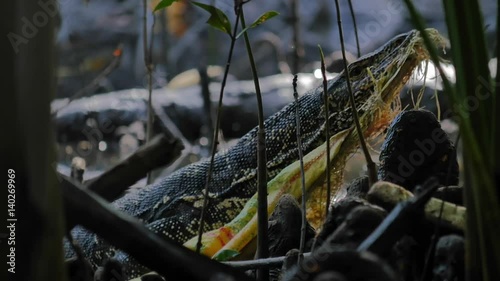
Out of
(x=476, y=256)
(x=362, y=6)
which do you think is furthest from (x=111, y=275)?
(x=362, y=6)

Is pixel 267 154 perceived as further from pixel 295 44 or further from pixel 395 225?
pixel 395 225

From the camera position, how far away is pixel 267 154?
331cm

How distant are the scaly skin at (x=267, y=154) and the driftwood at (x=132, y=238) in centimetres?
142

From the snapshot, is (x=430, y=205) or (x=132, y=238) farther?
(x=430, y=205)

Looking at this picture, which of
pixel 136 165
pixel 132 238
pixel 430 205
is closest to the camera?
pixel 132 238

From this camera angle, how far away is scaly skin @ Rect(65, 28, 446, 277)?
290 cm

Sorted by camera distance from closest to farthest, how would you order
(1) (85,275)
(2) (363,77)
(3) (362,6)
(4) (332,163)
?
(1) (85,275) < (4) (332,163) < (2) (363,77) < (3) (362,6)

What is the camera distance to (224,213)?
3252 mm

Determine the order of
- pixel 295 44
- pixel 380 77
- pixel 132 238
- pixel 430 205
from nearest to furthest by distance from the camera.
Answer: pixel 132 238 < pixel 430 205 < pixel 380 77 < pixel 295 44

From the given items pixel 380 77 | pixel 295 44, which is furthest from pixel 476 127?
pixel 295 44

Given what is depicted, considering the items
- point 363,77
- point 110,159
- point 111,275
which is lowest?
point 110,159

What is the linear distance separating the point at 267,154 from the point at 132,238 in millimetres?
1980

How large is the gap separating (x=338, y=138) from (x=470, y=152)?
1479 millimetres

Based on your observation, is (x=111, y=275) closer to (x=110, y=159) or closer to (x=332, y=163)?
(x=332, y=163)
